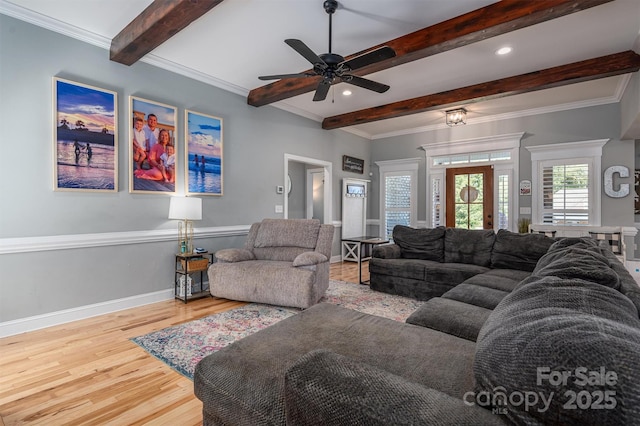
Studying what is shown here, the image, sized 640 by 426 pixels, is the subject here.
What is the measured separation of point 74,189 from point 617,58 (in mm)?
6069

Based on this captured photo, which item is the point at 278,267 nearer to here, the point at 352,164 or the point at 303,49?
the point at 303,49

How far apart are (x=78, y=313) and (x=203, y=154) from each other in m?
2.28

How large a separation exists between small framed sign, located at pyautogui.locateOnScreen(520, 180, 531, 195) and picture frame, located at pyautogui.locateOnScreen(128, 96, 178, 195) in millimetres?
5752

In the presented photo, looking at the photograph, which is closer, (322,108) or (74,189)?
(74,189)

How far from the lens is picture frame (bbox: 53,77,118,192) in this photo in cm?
308

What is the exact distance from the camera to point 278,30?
3.18 m

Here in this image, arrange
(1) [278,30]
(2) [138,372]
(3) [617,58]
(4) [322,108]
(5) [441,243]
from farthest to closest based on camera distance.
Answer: (4) [322,108]
(5) [441,243]
(3) [617,58]
(1) [278,30]
(2) [138,372]

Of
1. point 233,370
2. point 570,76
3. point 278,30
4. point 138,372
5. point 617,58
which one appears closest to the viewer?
point 233,370

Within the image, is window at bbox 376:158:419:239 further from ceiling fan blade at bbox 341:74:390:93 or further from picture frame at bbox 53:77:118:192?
picture frame at bbox 53:77:118:192

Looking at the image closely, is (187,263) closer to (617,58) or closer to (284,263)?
(284,263)

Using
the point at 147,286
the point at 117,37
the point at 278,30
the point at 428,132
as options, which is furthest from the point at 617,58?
the point at 147,286

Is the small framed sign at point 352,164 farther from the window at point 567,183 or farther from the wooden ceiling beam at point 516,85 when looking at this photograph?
the window at point 567,183

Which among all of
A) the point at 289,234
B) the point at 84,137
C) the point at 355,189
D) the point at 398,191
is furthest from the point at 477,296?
the point at 398,191

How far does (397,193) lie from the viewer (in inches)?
288
